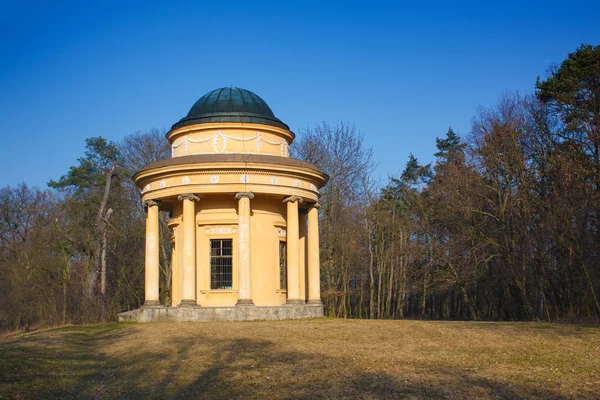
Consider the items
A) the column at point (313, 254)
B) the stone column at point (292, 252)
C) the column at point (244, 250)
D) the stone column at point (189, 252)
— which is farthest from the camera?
the column at point (313, 254)

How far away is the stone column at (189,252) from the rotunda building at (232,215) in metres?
0.04

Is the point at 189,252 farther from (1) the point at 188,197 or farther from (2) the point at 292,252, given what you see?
(2) the point at 292,252

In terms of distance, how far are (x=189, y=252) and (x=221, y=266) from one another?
5.95 feet

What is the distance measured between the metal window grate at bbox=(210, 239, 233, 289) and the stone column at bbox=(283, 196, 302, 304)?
2284 millimetres

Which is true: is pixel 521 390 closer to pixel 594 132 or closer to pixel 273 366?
pixel 273 366

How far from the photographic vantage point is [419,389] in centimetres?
909

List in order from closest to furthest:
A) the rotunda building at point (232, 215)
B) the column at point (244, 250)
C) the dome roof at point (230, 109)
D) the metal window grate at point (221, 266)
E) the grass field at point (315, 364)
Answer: the grass field at point (315, 364), the column at point (244, 250), the rotunda building at point (232, 215), the metal window grate at point (221, 266), the dome roof at point (230, 109)

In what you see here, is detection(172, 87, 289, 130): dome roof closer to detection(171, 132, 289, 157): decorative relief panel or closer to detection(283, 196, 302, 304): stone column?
detection(171, 132, 289, 157): decorative relief panel

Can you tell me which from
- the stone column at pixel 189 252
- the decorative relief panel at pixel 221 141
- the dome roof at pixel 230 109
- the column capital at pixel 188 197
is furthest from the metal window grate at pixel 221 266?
the dome roof at pixel 230 109

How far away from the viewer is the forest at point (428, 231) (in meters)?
26.1

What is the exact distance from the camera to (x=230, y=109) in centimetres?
2462

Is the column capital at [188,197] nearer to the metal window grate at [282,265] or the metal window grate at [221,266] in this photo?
the metal window grate at [221,266]

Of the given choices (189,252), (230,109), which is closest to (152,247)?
(189,252)

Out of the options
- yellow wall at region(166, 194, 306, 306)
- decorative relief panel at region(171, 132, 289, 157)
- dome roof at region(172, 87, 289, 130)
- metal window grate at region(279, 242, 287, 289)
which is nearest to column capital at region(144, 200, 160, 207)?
yellow wall at region(166, 194, 306, 306)
